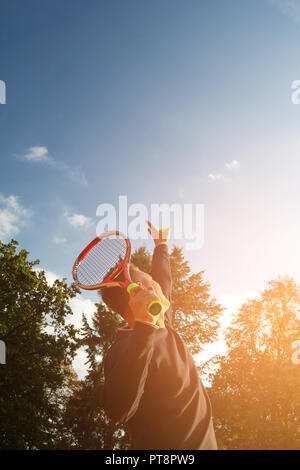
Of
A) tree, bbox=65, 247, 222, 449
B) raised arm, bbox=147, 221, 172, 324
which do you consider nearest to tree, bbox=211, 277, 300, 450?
tree, bbox=65, 247, 222, 449

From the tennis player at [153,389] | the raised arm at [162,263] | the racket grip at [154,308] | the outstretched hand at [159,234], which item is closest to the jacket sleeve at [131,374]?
the tennis player at [153,389]

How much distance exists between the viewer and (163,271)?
4637 mm

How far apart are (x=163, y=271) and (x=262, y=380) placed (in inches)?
528

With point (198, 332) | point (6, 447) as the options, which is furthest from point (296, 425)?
point (6, 447)

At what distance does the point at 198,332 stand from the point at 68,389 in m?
15.6

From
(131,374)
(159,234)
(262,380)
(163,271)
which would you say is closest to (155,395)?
(131,374)

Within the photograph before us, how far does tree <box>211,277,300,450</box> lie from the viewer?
1280cm

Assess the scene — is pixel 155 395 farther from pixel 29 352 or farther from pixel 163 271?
pixel 29 352

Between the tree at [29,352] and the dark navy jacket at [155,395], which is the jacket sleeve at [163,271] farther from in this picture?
the tree at [29,352]

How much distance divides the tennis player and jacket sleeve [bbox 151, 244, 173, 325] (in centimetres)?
129

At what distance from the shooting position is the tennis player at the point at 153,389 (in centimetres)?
213
